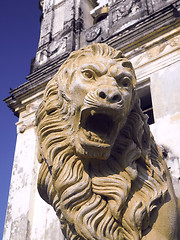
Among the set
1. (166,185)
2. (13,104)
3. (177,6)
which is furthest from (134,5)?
(166,185)

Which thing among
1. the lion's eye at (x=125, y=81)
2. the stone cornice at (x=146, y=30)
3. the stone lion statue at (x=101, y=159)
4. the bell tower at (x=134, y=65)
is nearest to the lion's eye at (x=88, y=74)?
the stone lion statue at (x=101, y=159)

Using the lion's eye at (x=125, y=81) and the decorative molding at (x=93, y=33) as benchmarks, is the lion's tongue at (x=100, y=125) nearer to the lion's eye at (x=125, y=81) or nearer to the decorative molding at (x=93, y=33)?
the lion's eye at (x=125, y=81)

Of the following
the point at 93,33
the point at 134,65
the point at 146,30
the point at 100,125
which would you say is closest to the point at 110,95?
the point at 100,125

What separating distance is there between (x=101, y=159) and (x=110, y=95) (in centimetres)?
37

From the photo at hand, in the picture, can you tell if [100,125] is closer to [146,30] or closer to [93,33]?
[146,30]

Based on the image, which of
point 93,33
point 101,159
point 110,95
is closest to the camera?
point 110,95

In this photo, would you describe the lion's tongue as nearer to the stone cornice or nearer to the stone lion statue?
the stone lion statue

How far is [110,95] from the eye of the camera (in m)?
1.72

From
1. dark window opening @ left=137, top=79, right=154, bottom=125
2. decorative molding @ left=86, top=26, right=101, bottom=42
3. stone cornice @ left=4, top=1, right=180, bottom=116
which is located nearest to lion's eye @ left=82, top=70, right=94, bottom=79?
dark window opening @ left=137, top=79, right=154, bottom=125

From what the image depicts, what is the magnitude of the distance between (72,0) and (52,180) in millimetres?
5344

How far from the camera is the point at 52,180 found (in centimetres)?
183

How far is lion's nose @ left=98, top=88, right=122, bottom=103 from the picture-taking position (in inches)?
67.3

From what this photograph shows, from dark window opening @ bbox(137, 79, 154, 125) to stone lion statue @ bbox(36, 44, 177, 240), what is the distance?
7.42 ft

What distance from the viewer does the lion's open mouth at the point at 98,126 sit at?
1736mm
